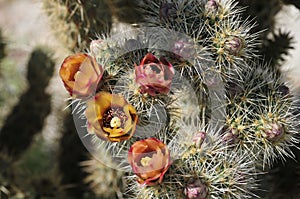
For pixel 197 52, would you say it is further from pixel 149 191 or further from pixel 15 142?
pixel 15 142

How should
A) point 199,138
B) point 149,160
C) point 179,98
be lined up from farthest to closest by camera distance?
point 179,98
point 199,138
point 149,160

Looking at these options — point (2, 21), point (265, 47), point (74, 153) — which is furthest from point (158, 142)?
point (2, 21)

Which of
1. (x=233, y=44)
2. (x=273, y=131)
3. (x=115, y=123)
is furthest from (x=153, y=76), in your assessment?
(x=273, y=131)

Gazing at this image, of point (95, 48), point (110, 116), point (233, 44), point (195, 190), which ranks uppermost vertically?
point (233, 44)

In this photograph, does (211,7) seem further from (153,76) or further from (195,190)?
(195,190)

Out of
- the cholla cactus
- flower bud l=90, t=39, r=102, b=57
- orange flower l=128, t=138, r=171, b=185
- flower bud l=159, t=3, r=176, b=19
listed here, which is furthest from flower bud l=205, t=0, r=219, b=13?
orange flower l=128, t=138, r=171, b=185

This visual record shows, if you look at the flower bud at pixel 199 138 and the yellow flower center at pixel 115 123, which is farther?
the flower bud at pixel 199 138

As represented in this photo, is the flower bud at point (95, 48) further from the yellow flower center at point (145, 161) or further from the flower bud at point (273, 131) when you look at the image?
the flower bud at point (273, 131)

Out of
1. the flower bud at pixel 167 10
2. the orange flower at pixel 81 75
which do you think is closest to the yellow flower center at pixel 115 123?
the orange flower at pixel 81 75
